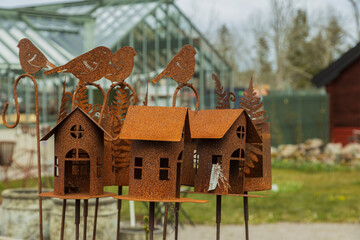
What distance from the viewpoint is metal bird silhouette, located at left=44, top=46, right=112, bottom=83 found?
327 centimetres

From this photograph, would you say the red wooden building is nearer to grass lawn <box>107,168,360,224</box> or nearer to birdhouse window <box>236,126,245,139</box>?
grass lawn <box>107,168,360,224</box>

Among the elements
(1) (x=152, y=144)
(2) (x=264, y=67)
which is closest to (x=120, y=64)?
(1) (x=152, y=144)

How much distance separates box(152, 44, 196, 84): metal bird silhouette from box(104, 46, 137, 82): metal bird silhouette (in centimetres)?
30

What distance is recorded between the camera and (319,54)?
128 feet

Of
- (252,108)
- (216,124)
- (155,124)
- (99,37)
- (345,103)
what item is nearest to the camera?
(155,124)

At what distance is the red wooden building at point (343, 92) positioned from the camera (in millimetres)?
17438

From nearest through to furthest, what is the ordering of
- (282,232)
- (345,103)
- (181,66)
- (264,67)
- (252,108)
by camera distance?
(181,66)
(252,108)
(282,232)
(345,103)
(264,67)

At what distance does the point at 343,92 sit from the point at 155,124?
52.2 ft

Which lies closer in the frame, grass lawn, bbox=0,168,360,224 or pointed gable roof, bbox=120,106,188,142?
pointed gable roof, bbox=120,106,188,142

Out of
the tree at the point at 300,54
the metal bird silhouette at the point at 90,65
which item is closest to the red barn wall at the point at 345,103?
the metal bird silhouette at the point at 90,65

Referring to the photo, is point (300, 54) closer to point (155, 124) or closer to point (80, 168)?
point (80, 168)

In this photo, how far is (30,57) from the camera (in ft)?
11.5

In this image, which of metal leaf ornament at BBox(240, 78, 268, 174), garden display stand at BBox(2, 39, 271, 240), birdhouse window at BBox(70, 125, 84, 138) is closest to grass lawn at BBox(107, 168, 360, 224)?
metal leaf ornament at BBox(240, 78, 268, 174)

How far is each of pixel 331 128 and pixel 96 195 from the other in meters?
16.3
